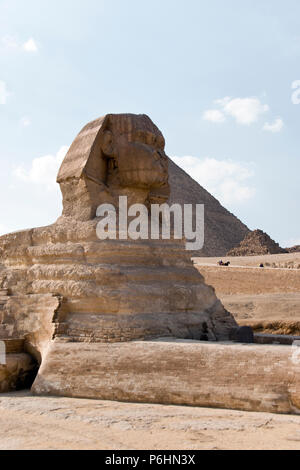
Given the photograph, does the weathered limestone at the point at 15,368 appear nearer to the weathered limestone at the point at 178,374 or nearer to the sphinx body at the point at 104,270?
the sphinx body at the point at 104,270

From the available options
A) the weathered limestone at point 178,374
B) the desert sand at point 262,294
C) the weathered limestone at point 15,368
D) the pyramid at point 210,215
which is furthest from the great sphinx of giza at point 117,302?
the pyramid at point 210,215

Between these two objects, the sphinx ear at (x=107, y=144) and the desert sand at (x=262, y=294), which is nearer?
the sphinx ear at (x=107, y=144)

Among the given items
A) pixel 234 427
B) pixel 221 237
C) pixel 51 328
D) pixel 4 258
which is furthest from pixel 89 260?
pixel 221 237

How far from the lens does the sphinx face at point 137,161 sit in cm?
683

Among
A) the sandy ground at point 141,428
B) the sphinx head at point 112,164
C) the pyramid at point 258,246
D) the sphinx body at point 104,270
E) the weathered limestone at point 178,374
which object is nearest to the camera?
the sandy ground at point 141,428

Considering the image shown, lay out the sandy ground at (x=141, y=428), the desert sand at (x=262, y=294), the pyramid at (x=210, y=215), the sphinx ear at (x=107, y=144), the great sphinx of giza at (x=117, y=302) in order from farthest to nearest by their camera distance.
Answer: the pyramid at (x=210, y=215) → the desert sand at (x=262, y=294) → the sphinx ear at (x=107, y=144) → the great sphinx of giza at (x=117, y=302) → the sandy ground at (x=141, y=428)

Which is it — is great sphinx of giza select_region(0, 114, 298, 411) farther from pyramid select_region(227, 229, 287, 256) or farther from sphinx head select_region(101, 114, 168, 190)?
pyramid select_region(227, 229, 287, 256)

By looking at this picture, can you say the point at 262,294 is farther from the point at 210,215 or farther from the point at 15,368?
the point at 210,215

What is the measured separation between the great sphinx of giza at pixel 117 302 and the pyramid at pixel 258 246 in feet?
113

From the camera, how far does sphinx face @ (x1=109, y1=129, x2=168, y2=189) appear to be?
6.83 meters
